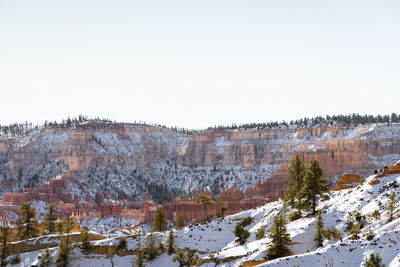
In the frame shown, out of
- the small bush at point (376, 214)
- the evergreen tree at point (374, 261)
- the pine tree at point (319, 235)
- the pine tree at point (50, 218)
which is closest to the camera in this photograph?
the evergreen tree at point (374, 261)

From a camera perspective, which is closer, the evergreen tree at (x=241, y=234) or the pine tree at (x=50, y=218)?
the evergreen tree at (x=241, y=234)

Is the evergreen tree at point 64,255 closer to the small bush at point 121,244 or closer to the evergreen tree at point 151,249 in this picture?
the small bush at point 121,244

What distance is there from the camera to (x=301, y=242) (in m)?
52.1

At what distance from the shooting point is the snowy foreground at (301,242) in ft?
138

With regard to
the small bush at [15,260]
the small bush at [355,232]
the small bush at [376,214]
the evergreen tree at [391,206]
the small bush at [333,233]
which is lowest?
the small bush at [15,260]

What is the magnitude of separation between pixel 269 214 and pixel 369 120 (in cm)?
13667

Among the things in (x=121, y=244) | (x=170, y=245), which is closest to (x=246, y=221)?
(x=170, y=245)

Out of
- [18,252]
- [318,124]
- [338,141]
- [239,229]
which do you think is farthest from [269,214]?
[318,124]

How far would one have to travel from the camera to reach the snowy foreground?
1656 inches

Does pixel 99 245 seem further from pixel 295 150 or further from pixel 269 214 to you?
pixel 295 150

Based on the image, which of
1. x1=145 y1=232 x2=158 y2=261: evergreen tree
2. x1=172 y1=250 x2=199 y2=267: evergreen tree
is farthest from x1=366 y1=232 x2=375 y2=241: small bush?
x1=145 y1=232 x2=158 y2=261: evergreen tree

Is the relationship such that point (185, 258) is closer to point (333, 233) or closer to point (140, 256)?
point (140, 256)

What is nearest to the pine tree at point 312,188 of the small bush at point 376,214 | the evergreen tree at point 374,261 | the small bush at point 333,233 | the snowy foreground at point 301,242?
the snowy foreground at point 301,242

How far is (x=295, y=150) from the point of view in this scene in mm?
193875
